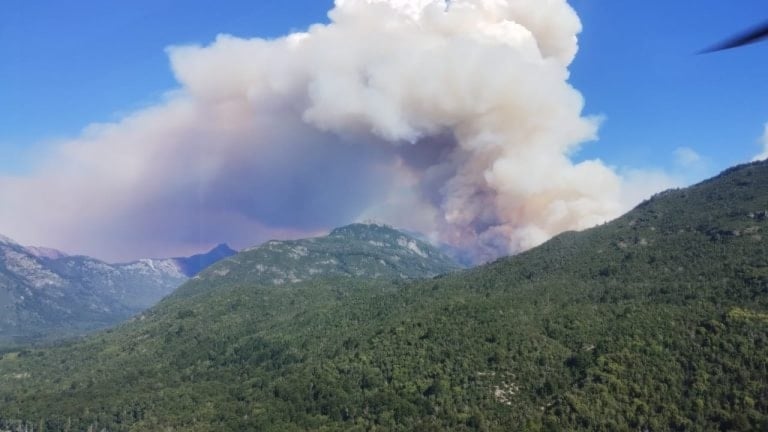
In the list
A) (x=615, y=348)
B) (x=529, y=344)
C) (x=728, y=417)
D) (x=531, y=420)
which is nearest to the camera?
(x=728, y=417)

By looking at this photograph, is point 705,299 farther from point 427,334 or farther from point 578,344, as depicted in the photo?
point 427,334

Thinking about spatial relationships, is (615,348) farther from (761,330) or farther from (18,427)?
(18,427)

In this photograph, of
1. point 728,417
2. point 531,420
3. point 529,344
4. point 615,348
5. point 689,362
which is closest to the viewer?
point 728,417

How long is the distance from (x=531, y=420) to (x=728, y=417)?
137 feet

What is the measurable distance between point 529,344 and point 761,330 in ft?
195

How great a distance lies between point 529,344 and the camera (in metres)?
175

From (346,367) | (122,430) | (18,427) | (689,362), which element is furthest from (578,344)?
(18,427)

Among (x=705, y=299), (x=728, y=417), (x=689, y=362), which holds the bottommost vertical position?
(x=728, y=417)

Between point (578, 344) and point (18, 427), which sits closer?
point (578, 344)

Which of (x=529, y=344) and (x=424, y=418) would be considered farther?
(x=529, y=344)

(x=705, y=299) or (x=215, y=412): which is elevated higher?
(x=705, y=299)

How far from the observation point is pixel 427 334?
19762 centimetres

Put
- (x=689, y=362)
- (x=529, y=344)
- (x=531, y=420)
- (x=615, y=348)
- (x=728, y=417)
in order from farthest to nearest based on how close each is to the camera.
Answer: (x=529, y=344)
(x=615, y=348)
(x=689, y=362)
(x=531, y=420)
(x=728, y=417)

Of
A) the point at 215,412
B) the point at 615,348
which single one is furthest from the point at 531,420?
the point at 215,412
